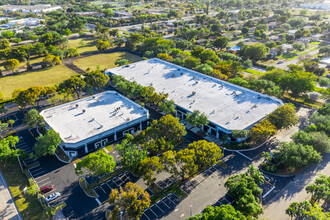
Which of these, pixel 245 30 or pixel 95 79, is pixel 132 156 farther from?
pixel 245 30

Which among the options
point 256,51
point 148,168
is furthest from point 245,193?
point 256,51

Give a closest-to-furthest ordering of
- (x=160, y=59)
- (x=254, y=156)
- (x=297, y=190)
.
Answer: (x=297, y=190), (x=254, y=156), (x=160, y=59)

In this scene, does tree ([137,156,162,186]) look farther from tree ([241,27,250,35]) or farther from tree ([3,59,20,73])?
tree ([241,27,250,35])

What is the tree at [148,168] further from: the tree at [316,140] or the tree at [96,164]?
the tree at [316,140]

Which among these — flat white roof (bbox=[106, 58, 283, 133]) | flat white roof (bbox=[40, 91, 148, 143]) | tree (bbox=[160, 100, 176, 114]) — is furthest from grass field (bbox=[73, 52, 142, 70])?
tree (bbox=[160, 100, 176, 114])

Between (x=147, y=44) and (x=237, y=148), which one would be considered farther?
(x=147, y=44)

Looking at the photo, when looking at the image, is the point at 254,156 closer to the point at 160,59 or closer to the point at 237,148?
the point at 237,148

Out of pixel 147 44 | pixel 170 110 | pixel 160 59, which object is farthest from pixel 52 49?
pixel 170 110
